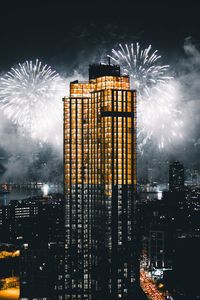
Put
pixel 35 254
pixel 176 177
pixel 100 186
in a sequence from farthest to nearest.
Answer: pixel 176 177 → pixel 35 254 → pixel 100 186

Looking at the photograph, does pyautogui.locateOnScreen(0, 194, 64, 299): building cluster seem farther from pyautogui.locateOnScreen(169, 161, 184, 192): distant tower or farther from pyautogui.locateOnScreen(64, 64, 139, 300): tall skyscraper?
pyautogui.locateOnScreen(169, 161, 184, 192): distant tower

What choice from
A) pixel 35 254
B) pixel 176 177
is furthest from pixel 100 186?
pixel 176 177

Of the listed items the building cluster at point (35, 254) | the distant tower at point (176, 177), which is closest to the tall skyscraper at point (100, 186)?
the building cluster at point (35, 254)

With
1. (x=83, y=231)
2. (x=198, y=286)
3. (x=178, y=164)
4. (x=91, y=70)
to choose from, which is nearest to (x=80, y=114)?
(x=91, y=70)

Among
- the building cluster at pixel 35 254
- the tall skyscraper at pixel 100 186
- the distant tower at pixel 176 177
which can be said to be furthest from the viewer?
the distant tower at pixel 176 177

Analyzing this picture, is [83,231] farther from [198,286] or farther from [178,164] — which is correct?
[178,164]

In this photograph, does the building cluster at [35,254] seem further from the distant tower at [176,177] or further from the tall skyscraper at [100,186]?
the distant tower at [176,177]

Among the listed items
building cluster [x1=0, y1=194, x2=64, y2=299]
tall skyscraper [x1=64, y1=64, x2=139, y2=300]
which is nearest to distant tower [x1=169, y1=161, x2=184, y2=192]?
building cluster [x1=0, y1=194, x2=64, y2=299]

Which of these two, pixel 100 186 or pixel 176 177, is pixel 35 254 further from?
pixel 176 177

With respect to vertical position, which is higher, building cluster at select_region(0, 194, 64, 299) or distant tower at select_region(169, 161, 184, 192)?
distant tower at select_region(169, 161, 184, 192)
